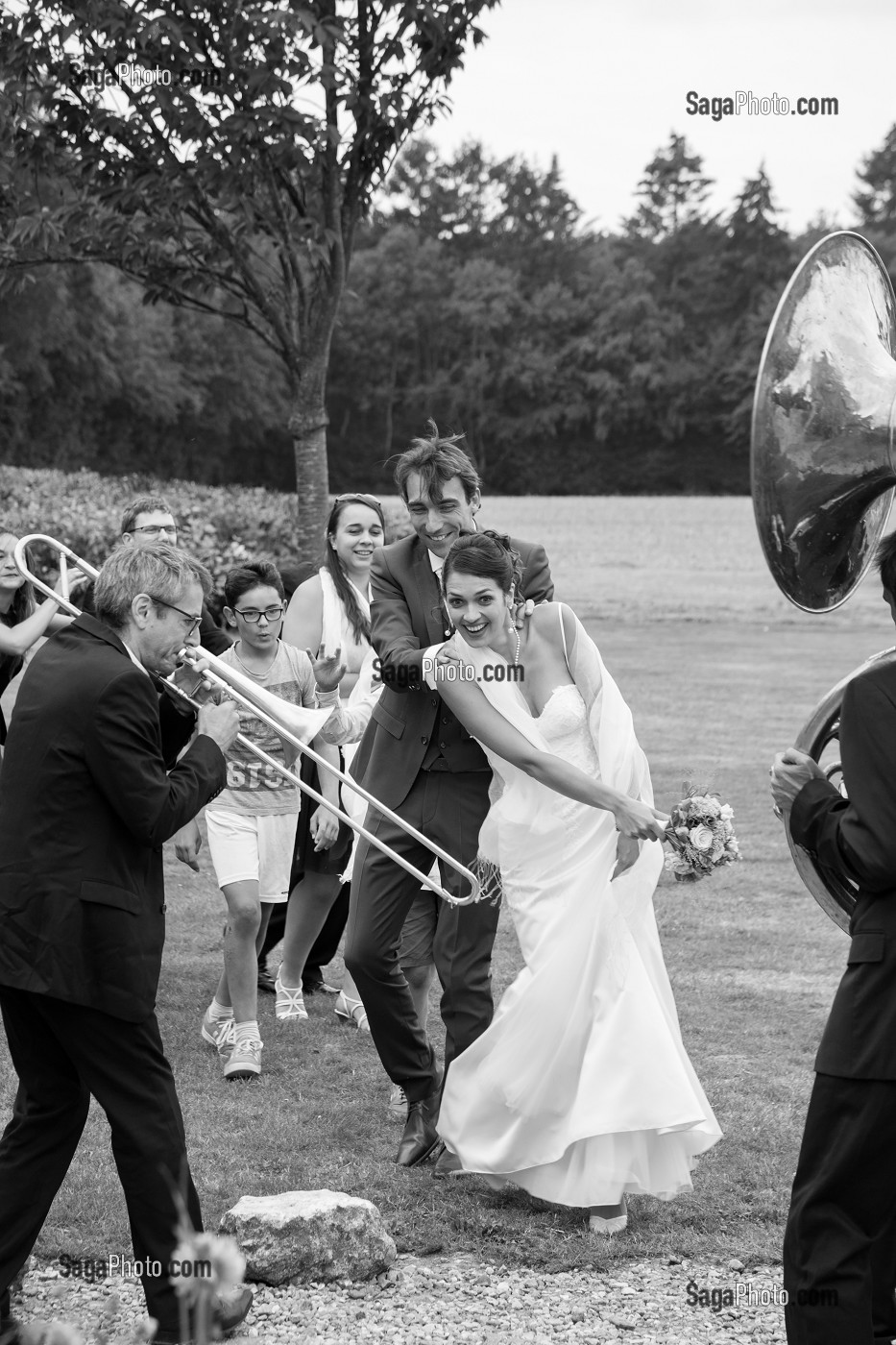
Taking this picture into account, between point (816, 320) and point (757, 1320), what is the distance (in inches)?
101

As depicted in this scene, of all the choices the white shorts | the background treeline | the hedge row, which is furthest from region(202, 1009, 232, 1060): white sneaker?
the background treeline

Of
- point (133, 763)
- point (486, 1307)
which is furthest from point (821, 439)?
point (486, 1307)

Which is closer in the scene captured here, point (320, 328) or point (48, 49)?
point (48, 49)

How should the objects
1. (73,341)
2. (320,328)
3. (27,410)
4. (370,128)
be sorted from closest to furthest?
(370,128)
(320,328)
(73,341)
(27,410)

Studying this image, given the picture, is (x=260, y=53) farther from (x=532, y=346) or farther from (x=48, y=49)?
(x=532, y=346)

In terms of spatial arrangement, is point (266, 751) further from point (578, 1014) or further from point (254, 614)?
point (578, 1014)

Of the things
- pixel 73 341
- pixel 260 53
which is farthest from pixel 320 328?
pixel 73 341

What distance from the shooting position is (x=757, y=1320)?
3.85 metres

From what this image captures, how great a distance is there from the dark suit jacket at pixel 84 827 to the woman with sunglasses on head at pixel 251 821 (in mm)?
2283

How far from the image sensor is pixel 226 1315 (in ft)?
11.9

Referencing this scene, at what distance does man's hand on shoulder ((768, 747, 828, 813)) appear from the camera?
10.9 feet

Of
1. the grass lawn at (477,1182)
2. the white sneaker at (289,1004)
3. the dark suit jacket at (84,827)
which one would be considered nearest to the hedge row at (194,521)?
the grass lawn at (477,1182)

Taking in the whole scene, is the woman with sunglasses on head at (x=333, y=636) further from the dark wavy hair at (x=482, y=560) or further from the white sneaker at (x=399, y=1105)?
the dark wavy hair at (x=482, y=560)

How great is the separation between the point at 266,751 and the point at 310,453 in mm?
7160
